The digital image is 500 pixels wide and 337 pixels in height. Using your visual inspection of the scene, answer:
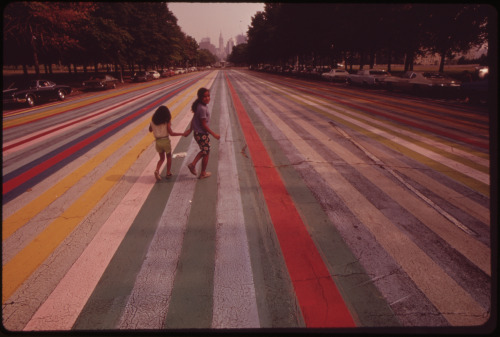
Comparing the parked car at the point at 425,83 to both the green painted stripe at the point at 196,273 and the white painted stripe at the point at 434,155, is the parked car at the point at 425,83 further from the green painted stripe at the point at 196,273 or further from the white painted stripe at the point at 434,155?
the green painted stripe at the point at 196,273

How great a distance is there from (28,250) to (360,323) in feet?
13.3

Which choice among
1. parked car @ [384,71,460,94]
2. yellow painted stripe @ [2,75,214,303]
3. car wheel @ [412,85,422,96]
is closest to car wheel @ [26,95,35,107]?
yellow painted stripe @ [2,75,214,303]

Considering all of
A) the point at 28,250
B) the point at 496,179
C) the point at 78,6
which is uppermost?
the point at 78,6

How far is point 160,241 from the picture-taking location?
12.6ft

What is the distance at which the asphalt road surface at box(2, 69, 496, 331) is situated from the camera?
2.78 meters

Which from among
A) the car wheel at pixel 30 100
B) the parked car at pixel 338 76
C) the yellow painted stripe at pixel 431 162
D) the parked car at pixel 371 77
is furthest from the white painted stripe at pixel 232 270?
the parked car at pixel 338 76

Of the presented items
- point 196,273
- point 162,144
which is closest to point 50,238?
point 196,273

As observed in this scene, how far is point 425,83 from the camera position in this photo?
18.9 meters

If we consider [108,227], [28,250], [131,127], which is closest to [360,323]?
[108,227]

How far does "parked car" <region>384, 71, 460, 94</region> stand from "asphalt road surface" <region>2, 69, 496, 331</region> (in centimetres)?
1193

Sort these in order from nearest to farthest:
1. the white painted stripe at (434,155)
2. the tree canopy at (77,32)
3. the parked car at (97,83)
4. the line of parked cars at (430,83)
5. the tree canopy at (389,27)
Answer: the white painted stripe at (434,155), the line of parked cars at (430,83), the tree canopy at (77,32), the tree canopy at (389,27), the parked car at (97,83)

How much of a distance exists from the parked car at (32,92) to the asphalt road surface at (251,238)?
1155 cm

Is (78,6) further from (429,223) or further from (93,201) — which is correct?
(429,223)

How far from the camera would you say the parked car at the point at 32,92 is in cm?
1673
